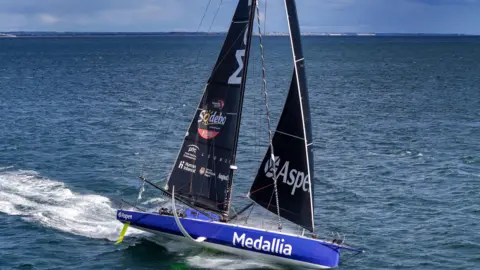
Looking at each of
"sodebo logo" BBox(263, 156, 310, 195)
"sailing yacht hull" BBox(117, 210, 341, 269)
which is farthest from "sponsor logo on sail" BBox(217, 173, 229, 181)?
"sailing yacht hull" BBox(117, 210, 341, 269)

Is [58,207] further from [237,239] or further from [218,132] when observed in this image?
[237,239]

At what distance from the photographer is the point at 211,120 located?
95.1ft

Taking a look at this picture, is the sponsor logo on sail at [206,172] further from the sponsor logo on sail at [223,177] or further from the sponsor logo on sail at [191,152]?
the sponsor logo on sail at [191,152]

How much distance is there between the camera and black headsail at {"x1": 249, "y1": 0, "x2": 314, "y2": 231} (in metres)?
26.5

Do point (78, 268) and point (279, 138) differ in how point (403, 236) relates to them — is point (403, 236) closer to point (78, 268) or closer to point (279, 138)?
point (279, 138)

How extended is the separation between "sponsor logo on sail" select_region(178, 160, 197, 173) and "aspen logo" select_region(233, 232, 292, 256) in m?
3.75

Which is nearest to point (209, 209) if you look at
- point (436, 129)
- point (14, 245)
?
point (14, 245)

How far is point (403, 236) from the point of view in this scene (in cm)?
3334

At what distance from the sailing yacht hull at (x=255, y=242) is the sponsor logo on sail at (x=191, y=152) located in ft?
9.33

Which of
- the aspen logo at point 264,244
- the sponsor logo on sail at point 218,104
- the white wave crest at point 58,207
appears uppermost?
the sponsor logo on sail at point 218,104

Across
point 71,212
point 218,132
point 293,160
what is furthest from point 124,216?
point 293,160

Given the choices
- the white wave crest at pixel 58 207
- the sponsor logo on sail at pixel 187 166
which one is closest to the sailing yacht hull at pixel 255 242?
the sponsor logo on sail at pixel 187 166

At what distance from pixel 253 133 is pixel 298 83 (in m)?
33.5

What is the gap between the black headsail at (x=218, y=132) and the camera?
90.7 ft
